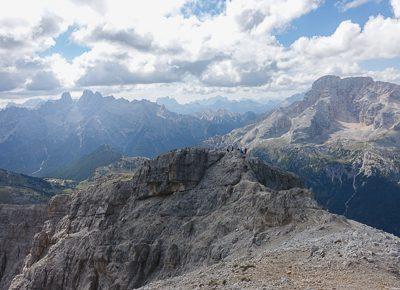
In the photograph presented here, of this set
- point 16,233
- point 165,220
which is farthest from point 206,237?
point 16,233

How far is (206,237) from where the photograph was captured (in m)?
75.9

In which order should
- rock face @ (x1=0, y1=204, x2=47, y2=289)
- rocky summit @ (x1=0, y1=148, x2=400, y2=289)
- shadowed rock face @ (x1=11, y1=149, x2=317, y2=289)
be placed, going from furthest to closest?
rock face @ (x1=0, y1=204, x2=47, y2=289), shadowed rock face @ (x1=11, y1=149, x2=317, y2=289), rocky summit @ (x1=0, y1=148, x2=400, y2=289)

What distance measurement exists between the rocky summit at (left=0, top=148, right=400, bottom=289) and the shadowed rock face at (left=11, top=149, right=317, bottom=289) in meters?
0.21

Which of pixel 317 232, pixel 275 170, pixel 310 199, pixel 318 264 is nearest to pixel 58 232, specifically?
pixel 275 170

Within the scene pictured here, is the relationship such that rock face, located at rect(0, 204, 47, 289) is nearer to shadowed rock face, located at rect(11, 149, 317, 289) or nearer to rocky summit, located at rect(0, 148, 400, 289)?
rocky summit, located at rect(0, 148, 400, 289)

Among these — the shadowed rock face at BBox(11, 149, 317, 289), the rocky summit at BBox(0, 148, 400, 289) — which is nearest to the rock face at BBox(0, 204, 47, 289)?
the rocky summit at BBox(0, 148, 400, 289)

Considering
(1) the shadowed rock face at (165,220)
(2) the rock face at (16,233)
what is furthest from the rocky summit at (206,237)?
(2) the rock face at (16,233)

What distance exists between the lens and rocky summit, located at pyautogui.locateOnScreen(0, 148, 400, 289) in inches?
1620

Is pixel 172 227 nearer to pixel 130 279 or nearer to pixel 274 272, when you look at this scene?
pixel 130 279

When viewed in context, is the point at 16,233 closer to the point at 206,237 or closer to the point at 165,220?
the point at 165,220

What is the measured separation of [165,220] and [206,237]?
13.6 metres

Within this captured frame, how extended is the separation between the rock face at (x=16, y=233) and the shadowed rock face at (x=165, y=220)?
96.2ft

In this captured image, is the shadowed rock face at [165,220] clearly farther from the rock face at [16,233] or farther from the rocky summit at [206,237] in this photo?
the rock face at [16,233]

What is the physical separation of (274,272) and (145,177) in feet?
199
